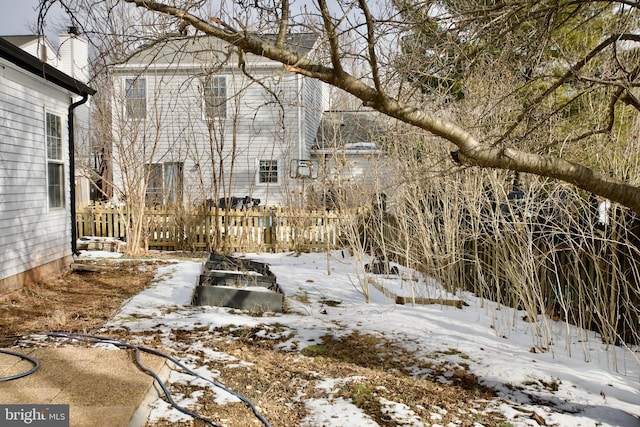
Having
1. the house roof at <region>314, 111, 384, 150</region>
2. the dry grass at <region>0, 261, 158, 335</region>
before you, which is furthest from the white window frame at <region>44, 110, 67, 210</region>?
the house roof at <region>314, 111, 384, 150</region>

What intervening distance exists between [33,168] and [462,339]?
20.6ft

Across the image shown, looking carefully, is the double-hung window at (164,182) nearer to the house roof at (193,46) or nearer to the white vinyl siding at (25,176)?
the white vinyl siding at (25,176)

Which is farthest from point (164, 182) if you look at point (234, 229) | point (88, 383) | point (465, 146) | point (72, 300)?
point (465, 146)

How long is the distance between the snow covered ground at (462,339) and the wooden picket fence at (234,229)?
3598 mm

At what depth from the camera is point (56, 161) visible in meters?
8.03

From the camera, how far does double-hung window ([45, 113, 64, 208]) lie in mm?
7811

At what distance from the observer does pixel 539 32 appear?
11.7 ft

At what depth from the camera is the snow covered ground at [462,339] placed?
3295mm

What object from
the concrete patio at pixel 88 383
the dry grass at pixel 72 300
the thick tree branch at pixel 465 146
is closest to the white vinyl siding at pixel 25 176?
the dry grass at pixel 72 300

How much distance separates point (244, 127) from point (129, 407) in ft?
48.8

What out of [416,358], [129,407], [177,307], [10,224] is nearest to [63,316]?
[177,307]

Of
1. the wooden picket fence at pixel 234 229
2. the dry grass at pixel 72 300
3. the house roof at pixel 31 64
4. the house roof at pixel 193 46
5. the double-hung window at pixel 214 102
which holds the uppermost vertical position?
the double-hung window at pixel 214 102

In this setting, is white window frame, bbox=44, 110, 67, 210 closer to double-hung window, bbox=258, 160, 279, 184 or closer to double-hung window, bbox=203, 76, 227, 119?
double-hung window, bbox=203, 76, 227, 119

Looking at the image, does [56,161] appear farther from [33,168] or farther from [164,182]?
[164,182]
